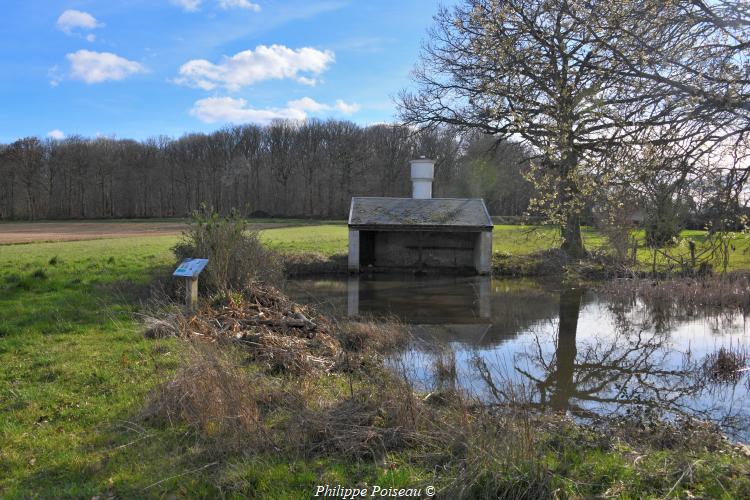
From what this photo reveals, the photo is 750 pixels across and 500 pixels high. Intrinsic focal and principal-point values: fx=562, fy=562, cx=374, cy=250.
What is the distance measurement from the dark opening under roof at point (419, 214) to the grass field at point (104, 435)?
39.7 ft

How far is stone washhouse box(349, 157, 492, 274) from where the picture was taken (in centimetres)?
Result: 2058

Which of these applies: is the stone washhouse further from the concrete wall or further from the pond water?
the pond water

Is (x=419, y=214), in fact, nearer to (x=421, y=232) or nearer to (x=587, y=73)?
(x=421, y=232)

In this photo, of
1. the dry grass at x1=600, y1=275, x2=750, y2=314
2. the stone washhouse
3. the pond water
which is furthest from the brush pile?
the stone washhouse

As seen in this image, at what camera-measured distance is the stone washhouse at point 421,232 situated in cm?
2058

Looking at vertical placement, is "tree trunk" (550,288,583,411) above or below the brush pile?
below

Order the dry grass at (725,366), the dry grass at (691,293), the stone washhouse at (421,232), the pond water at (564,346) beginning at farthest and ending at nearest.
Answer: the stone washhouse at (421,232) → the dry grass at (691,293) → the dry grass at (725,366) → the pond water at (564,346)

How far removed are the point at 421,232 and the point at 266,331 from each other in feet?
49.2

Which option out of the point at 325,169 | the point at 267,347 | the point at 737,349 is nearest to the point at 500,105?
Answer: the point at 737,349

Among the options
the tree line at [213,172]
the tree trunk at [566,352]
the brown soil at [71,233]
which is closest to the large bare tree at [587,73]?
the tree trunk at [566,352]

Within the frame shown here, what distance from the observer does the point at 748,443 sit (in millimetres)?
5691

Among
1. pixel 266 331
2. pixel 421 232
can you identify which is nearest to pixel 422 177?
pixel 421 232

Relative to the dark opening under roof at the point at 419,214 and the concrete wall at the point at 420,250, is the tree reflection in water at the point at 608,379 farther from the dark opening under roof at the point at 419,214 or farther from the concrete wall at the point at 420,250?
the concrete wall at the point at 420,250

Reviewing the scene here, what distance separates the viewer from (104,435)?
482cm
